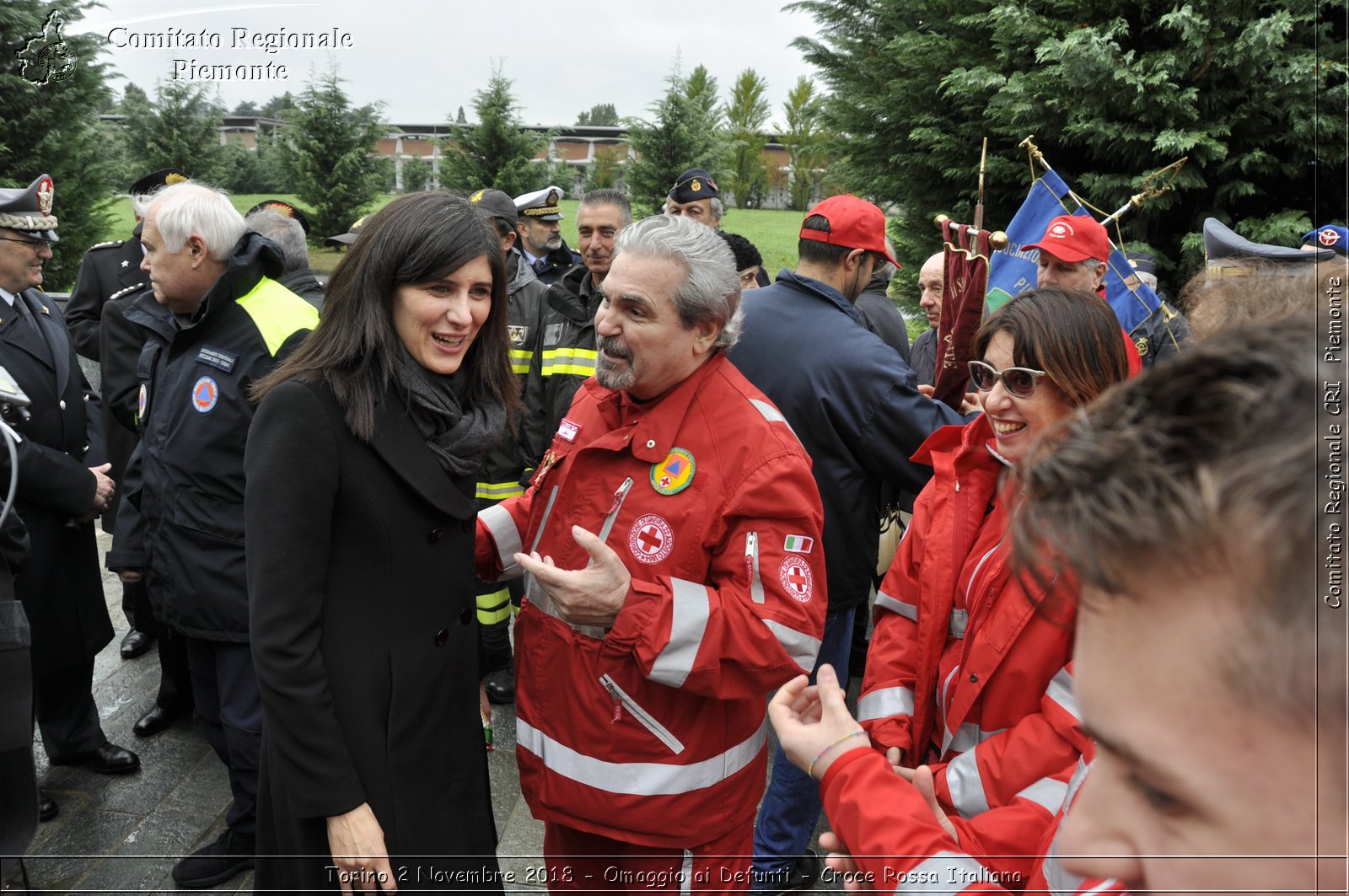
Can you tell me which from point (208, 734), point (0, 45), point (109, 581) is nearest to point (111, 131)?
point (0, 45)

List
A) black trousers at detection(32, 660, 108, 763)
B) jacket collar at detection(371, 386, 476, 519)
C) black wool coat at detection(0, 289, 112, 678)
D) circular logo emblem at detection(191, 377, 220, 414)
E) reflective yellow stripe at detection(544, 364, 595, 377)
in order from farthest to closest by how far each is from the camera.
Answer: reflective yellow stripe at detection(544, 364, 595, 377)
black trousers at detection(32, 660, 108, 763)
black wool coat at detection(0, 289, 112, 678)
circular logo emblem at detection(191, 377, 220, 414)
jacket collar at detection(371, 386, 476, 519)

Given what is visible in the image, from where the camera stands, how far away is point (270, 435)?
2.06 meters

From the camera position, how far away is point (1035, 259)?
448 cm

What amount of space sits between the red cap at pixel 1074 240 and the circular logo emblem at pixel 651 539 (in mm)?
2763

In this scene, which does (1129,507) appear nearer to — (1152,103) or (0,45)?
(1152,103)

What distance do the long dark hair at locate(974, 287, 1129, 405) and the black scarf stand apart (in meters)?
1.36

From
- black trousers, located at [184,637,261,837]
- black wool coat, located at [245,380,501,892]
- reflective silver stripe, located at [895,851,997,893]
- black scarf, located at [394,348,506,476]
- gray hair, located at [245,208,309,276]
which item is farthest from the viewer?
gray hair, located at [245,208,309,276]

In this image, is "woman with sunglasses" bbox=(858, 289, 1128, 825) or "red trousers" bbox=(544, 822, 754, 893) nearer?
"woman with sunglasses" bbox=(858, 289, 1128, 825)

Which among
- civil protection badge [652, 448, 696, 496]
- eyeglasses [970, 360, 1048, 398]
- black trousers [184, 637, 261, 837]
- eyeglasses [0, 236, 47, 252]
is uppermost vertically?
eyeglasses [0, 236, 47, 252]

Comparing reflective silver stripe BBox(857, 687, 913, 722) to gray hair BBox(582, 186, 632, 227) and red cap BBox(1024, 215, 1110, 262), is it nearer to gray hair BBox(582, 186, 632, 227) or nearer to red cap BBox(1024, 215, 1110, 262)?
red cap BBox(1024, 215, 1110, 262)

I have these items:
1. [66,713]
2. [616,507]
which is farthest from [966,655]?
[66,713]

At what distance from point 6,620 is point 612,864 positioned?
6.25 ft

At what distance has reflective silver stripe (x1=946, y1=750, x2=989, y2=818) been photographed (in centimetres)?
197

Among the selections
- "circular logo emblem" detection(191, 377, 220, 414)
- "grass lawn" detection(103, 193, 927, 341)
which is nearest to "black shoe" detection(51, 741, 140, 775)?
"circular logo emblem" detection(191, 377, 220, 414)
